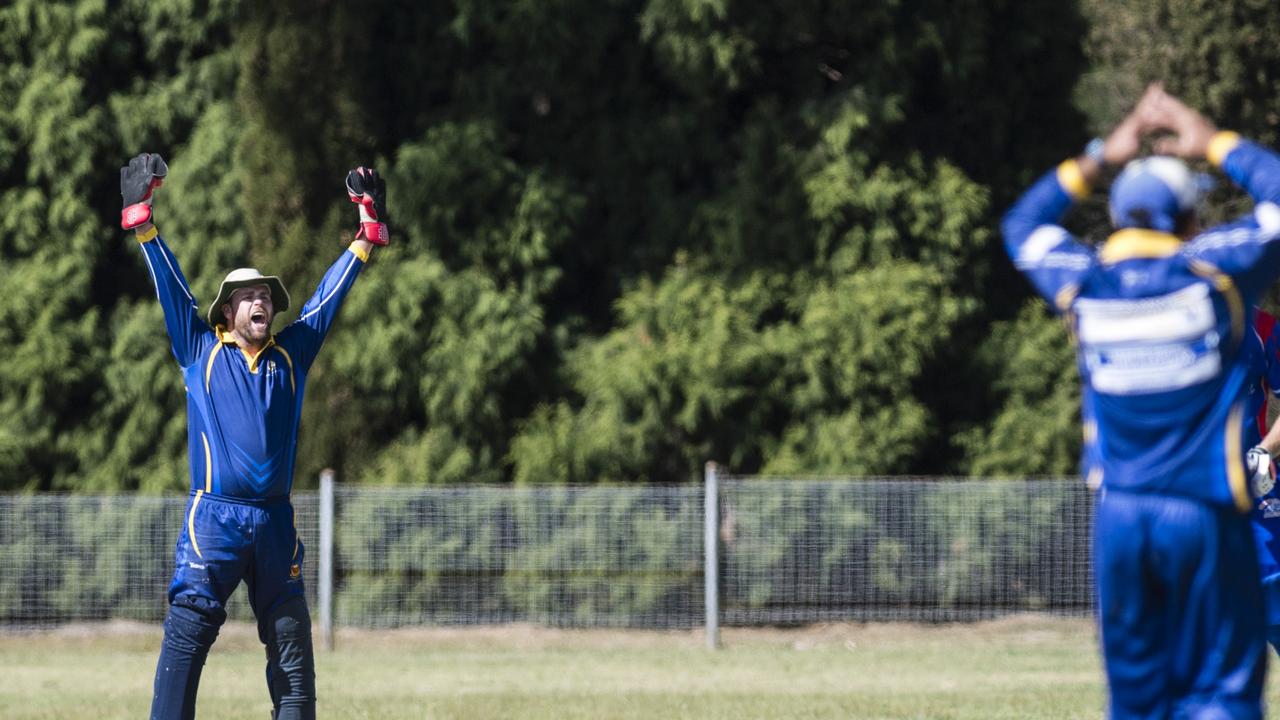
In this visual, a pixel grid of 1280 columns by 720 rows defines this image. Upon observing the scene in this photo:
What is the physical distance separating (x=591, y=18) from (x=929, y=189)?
162 inches

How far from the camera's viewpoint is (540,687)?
44.1 feet

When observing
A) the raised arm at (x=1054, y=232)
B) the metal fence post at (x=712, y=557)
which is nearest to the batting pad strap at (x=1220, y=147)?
the raised arm at (x=1054, y=232)

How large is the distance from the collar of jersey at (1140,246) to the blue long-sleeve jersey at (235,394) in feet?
Answer: 12.6

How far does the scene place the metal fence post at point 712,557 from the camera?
17000 mm

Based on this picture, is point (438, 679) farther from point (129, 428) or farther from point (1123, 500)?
point (1123, 500)

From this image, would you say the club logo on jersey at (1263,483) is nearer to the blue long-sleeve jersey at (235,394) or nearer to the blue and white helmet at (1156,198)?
the blue and white helmet at (1156,198)

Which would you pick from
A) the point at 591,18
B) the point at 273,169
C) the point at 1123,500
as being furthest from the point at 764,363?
the point at 1123,500

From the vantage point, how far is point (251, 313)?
7.83 meters

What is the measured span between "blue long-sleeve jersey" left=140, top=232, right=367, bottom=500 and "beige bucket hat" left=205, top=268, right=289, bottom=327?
67 millimetres

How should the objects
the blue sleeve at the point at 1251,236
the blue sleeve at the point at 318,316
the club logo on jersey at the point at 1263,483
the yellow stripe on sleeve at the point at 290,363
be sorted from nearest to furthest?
the blue sleeve at the point at 1251,236, the club logo on jersey at the point at 1263,483, the yellow stripe on sleeve at the point at 290,363, the blue sleeve at the point at 318,316

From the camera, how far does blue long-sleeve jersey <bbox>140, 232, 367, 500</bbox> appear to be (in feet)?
25.1

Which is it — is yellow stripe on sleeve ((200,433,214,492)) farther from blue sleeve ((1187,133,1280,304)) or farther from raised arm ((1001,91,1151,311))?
blue sleeve ((1187,133,1280,304))

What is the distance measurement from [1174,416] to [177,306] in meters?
4.51

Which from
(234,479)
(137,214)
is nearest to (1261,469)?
(234,479)
